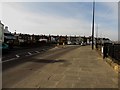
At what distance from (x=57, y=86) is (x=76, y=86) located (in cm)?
69

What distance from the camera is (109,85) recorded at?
9.36 metres

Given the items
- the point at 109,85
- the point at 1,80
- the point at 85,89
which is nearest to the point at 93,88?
the point at 85,89

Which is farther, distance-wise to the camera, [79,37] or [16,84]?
[79,37]

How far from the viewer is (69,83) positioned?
31.2 ft

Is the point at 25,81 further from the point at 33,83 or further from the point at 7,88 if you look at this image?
the point at 7,88

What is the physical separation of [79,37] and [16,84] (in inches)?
4455

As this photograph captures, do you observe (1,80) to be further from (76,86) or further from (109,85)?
(109,85)

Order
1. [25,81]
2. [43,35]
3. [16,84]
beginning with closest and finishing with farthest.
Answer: [16,84]
[25,81]
[43,35]

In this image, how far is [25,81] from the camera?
32.1 ft

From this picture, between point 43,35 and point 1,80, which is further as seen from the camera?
point 43,35

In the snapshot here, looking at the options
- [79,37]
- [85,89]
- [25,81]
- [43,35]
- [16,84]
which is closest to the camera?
[85,89]

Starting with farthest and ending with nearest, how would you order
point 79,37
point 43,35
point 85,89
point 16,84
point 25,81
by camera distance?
1. point 79,37
2. point 43,35
3. point 25,81
4. point 16,84
5. point 85,89

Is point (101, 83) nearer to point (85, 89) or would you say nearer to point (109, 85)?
point (109, 85)

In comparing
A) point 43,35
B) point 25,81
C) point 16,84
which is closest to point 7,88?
point 16,84
